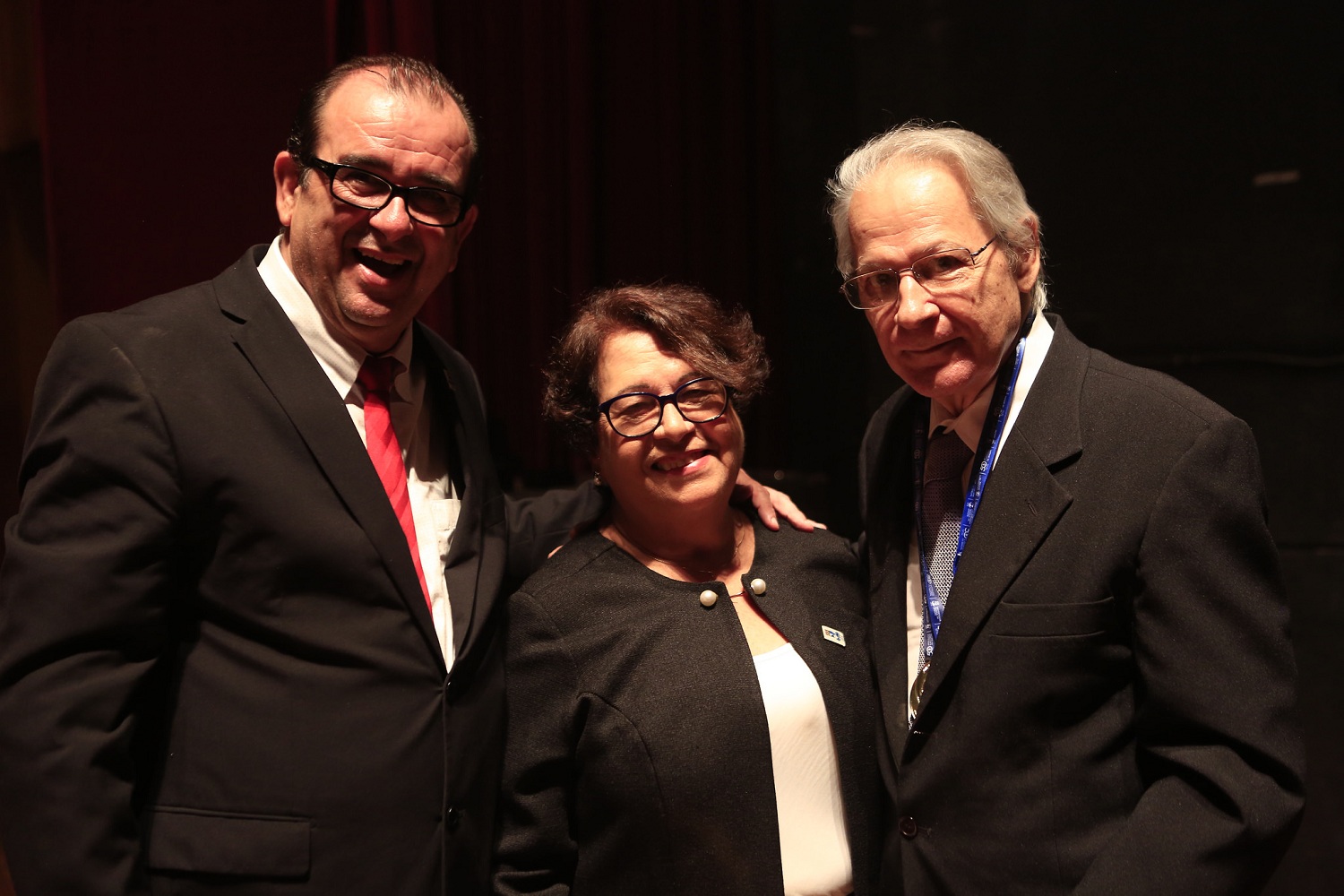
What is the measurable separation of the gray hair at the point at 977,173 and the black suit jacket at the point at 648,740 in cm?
81

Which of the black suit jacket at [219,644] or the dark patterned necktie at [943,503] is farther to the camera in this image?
the dark patterned necktie at [943,503]

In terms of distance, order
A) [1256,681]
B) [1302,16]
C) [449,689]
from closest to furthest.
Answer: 1. [1256,681]
2. [449,689]
3. [1302,16]

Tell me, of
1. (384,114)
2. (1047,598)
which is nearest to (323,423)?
(384,114)

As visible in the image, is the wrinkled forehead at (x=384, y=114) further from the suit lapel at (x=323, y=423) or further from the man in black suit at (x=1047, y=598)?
the man in black suit at (x=1047, y=598)

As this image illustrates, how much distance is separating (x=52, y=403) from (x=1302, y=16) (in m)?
3.30

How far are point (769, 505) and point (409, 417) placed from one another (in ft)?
2.73

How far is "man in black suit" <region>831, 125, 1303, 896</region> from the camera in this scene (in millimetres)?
1666

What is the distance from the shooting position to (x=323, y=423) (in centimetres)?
188

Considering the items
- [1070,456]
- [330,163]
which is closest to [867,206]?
[1070,456]

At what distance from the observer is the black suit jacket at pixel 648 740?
76.5 inches

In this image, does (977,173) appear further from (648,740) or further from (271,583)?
(271,583)

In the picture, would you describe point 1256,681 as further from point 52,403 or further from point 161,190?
point 161,190

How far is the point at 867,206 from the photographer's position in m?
1.99

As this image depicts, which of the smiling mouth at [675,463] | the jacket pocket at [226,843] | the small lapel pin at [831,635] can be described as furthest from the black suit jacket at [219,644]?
the small lapel pin at [831,635]
